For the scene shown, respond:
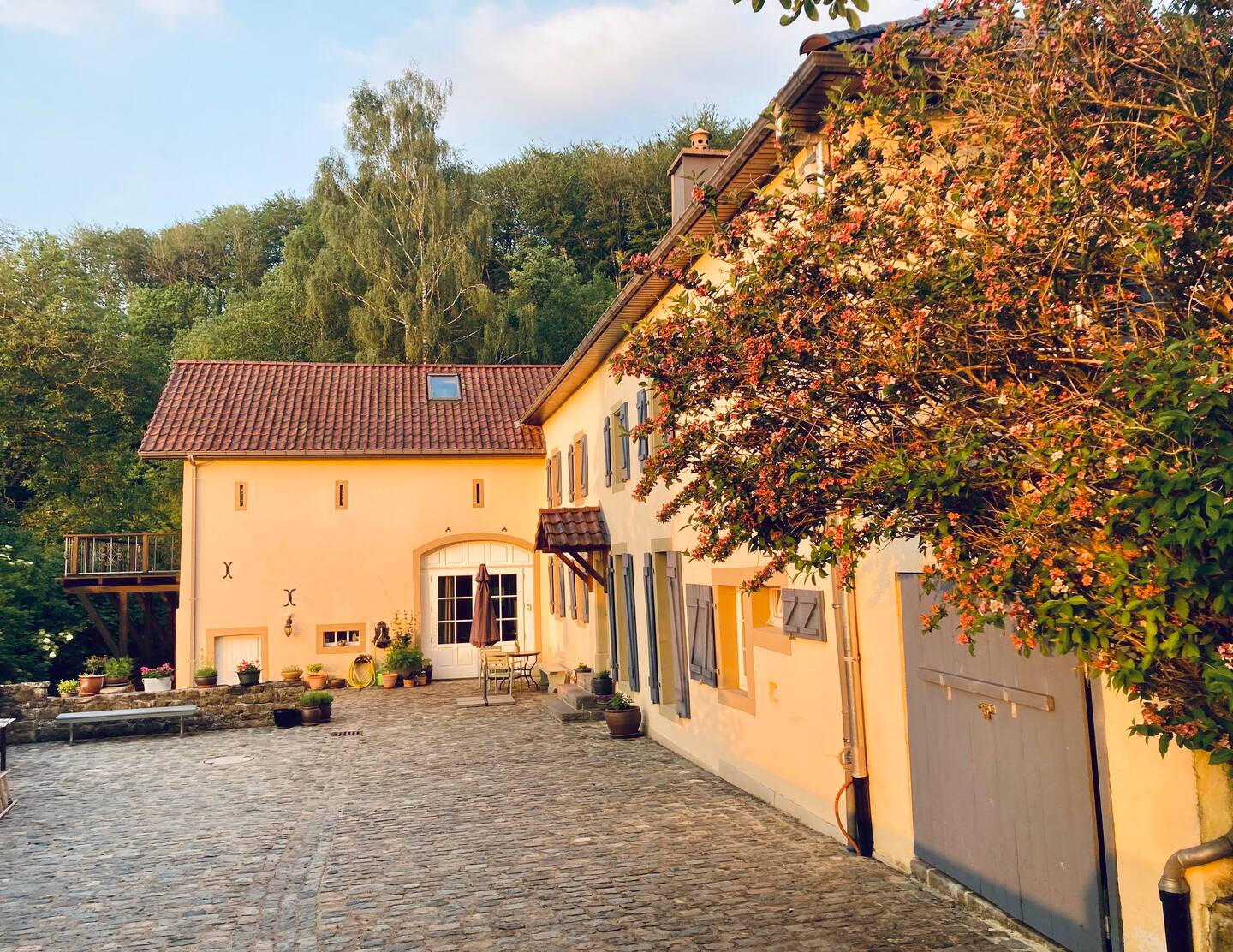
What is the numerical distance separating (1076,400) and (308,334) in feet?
101

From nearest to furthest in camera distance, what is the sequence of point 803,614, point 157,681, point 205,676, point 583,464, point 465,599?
point 803,614 < point 583,464 < point 157,681 < point 205,676 < point 465,599

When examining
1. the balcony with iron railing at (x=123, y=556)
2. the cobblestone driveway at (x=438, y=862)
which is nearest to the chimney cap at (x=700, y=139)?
the cobblestone driveway at (x=438, y=862)

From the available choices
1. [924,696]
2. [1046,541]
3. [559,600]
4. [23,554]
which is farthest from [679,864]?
[23,554]

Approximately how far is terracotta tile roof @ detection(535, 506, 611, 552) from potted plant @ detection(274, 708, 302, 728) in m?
4.42

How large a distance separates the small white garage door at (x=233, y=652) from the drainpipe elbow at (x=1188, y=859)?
58.2 feet

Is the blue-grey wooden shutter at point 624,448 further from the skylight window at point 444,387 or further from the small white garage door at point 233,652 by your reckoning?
the small white garage door at point 233,652

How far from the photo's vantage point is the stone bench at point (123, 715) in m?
13.8

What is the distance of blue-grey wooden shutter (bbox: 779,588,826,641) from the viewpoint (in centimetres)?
736

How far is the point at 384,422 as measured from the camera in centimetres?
2050

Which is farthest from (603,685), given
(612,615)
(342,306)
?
(342,306)

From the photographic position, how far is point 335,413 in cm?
2061

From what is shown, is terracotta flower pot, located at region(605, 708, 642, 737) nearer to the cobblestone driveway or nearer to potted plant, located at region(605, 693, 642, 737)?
potted plant, located at region(605, 693, 642, 737)

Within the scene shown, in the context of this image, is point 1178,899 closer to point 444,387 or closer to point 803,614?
point 803,614

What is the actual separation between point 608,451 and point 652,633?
3495mm
